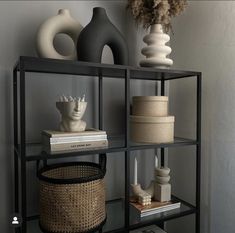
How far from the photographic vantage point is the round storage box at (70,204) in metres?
0.94

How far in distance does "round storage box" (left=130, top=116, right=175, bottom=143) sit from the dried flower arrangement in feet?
1.62

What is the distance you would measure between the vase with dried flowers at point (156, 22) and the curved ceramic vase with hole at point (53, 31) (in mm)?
333

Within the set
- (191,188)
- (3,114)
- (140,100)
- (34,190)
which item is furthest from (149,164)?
(3,114)

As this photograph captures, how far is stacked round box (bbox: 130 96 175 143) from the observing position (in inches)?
45.8

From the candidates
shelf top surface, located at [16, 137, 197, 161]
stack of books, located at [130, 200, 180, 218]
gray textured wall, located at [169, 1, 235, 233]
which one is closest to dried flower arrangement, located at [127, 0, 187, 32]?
gray textured wall, located at [169, 1, 235, 233]

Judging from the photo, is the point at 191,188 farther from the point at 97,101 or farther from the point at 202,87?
the point at 97,101

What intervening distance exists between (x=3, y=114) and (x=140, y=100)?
0.66m

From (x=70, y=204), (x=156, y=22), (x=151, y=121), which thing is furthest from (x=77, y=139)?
(x=156, y=22)

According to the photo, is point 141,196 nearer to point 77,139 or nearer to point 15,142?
point 77,139

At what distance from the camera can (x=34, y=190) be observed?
1237 millimetres

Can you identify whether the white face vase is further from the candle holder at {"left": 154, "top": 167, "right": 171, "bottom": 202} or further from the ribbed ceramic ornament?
the candle holder at {"left": 154, "top": 167, "right": 171, "bottom": 202}

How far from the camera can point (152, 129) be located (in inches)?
45.8

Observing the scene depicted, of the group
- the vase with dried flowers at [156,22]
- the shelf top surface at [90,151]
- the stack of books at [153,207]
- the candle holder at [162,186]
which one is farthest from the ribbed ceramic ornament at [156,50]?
the stack of books at [153,207]

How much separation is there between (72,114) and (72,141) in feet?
0.36
